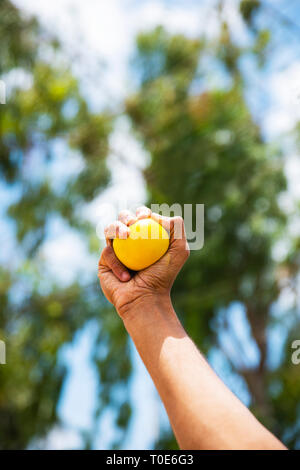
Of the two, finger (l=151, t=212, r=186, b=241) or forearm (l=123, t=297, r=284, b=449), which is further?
finger (l=151, t=212, r=186, b=241)

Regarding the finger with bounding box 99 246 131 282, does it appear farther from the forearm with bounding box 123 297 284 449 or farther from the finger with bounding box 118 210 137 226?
the forearm with bounding box 123 297 284 449

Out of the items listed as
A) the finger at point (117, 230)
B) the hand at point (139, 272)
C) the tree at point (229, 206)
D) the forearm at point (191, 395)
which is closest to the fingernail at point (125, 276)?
the hand at point (139, 272)

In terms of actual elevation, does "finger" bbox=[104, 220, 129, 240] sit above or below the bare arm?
above

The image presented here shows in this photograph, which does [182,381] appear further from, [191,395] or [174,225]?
[174,225]

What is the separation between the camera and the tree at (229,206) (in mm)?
8922

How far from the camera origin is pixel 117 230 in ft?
5.69

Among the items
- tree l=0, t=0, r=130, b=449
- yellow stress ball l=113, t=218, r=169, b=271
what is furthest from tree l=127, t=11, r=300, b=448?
yellow stress ball l=113, t=218, r=169, b=271

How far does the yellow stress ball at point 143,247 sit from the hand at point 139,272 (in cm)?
4

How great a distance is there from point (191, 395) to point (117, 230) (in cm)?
77

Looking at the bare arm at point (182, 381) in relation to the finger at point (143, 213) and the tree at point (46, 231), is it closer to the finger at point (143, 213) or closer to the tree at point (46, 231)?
the finger at point (143, 213)

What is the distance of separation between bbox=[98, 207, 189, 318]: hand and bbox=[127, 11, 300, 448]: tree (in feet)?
23.4

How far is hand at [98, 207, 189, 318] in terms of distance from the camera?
155 centimetres

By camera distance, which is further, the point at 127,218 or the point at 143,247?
the point at 143,247

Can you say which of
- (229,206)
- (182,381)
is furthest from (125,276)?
(229,206)
